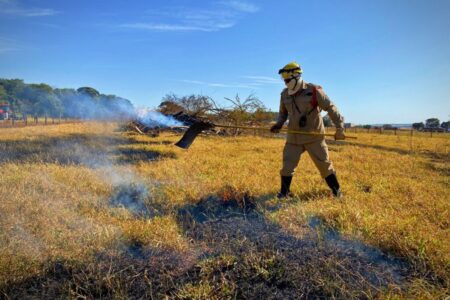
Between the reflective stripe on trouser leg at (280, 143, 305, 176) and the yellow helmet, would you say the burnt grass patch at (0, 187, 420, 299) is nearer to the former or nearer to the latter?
the reflective stripe on trouser leg at (280, 143, 305, 176)

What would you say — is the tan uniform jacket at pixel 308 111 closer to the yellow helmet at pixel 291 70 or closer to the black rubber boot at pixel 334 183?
the yellow helmet at pixel 291 70

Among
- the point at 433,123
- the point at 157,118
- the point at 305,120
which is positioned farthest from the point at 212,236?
the point at 433,123

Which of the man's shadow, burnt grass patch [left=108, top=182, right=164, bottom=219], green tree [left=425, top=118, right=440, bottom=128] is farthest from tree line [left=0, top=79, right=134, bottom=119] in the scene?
green tree [left=425, top=118, right=440, bottom=128]

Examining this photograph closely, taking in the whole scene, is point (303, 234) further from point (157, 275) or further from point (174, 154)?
point (174, 154)

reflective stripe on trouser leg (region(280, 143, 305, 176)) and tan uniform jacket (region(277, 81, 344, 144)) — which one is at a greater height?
tan uniform jacket (region(277, 81, 344, 144))

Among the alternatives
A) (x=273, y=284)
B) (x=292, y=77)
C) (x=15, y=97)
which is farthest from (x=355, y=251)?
(x=15, y=97)

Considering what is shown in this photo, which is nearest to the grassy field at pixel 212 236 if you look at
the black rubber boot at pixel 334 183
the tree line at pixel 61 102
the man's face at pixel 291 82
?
the black rubber boot at pixel 334 183

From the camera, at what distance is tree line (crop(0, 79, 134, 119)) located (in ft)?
36.7

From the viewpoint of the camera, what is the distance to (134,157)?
25.3ft

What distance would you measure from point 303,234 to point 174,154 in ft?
19.3

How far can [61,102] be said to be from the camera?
11789 mm

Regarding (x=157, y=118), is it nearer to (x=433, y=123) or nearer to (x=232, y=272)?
(x=232, y=272)

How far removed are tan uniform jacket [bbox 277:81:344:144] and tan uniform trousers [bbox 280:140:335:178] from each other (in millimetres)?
93

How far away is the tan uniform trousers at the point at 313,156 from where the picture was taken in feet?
15.3
